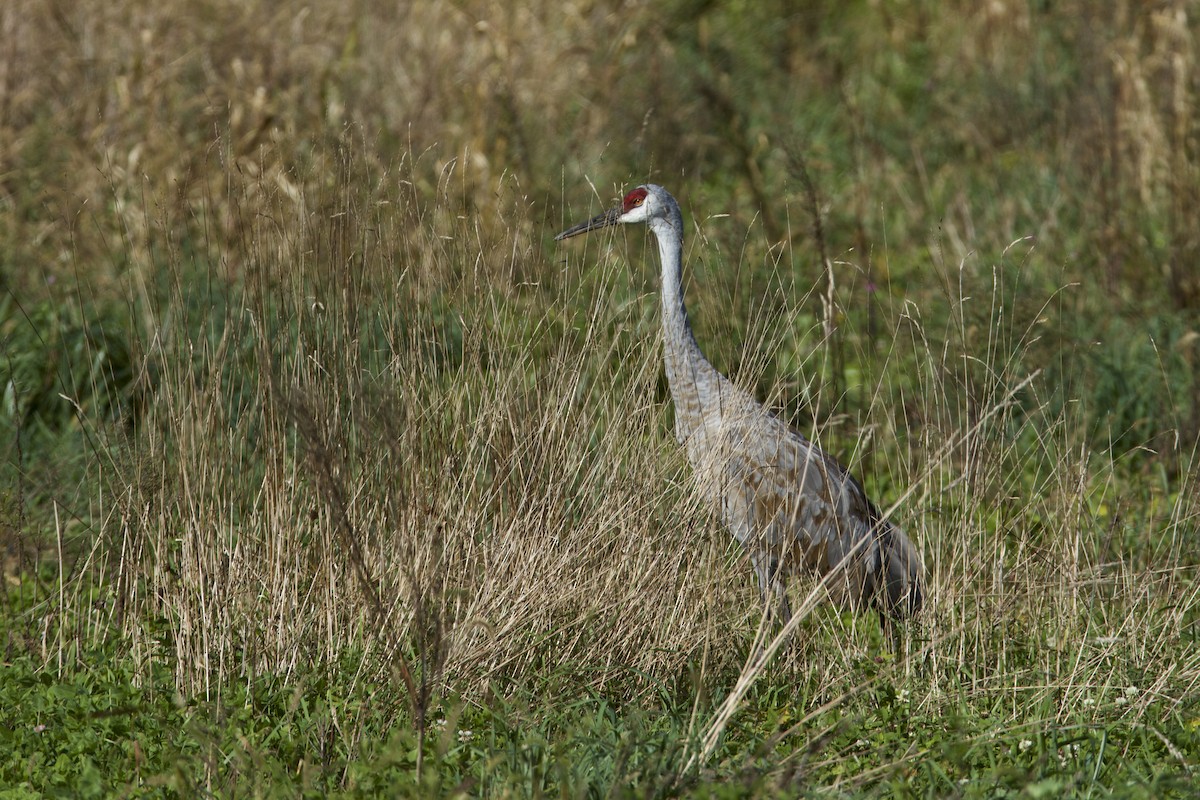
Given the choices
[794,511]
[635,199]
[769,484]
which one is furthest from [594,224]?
[794,511]

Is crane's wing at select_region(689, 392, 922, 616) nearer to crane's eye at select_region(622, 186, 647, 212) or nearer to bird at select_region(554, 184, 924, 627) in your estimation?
bird at select_region(554, 184, 924, 627)

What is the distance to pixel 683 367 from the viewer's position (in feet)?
14.1

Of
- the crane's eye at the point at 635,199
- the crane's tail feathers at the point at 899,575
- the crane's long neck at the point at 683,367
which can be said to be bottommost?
the crane's tail feathers at the point at 899,575

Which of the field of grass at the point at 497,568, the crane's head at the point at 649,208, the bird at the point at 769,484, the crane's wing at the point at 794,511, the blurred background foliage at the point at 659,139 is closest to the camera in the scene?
the field of grass at the point at 497,568

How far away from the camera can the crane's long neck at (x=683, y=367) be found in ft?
13.9

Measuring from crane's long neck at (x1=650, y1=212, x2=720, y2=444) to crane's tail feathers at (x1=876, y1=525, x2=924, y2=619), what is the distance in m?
0.68

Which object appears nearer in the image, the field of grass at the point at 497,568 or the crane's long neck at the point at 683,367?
the field of grass at the point at 497,568

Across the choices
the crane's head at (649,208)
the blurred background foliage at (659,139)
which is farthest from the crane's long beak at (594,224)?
the blurred background foliage at (659,139)

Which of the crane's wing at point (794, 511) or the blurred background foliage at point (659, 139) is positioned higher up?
the blurred background foliage at point (659, 139)

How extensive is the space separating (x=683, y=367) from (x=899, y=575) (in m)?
0.97

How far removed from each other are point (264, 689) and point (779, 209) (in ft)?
16.3

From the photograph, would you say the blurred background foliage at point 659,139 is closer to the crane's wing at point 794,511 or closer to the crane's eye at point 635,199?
the crane's eye at point 635,199

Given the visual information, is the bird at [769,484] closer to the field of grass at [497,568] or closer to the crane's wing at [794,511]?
the crane's wing at [794,511]

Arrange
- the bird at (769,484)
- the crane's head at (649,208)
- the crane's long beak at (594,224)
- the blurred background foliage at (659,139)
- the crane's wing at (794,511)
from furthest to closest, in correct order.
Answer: the blurred background foliage at (659,139) → the crane's head at (649,208) → the crane's long beak at (594,224) → the bird at (769,484) → the crane's wing at (794,511)
